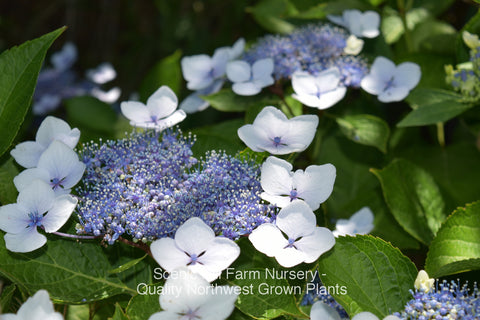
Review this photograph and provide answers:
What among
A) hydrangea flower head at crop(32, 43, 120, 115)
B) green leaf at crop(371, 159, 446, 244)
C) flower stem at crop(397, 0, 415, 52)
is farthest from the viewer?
hydrangea flower head at crop(32, 43, 120, 115)

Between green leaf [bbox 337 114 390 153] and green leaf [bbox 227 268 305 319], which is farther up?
green leaf [bbox 227 268 305 319]

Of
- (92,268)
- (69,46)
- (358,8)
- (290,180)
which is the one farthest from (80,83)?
(290,180)

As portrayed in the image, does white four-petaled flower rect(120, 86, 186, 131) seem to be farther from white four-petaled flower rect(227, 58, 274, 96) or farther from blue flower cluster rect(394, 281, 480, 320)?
blue flower cluster rect(394, 281, 480, 320)

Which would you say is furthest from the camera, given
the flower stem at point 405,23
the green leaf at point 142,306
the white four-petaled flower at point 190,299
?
the flower stem at point 405,23

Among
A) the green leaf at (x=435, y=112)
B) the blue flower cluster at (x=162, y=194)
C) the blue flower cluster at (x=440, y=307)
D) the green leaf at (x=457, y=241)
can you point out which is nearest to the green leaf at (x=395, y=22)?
the green leaf at (x=435, y=112)

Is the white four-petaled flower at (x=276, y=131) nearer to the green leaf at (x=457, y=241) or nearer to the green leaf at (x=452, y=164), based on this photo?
the green leaf at (x=457, y=241)

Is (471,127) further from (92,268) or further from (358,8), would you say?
(92,268)

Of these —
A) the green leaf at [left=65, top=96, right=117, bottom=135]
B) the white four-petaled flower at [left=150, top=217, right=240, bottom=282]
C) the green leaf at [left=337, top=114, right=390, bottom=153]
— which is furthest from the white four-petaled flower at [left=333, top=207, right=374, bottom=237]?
the green leaf at [left=65, top=96, right=117, bottom=135]
